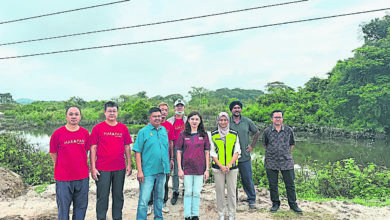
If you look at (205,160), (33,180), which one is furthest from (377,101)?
(33,180)

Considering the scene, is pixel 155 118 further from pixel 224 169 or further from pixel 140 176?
pixel 224 169

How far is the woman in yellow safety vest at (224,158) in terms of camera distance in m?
3.29

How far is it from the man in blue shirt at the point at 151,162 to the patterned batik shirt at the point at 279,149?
1.68 meters

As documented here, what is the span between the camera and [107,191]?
3.06m

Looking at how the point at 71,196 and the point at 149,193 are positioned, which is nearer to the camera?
the point at 71,196

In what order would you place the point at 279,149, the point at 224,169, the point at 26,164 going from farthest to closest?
the point at 26,164
the point at 279,149
the point at 224,169

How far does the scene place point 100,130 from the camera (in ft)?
9.85

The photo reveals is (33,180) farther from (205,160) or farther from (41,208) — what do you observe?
(205,160)

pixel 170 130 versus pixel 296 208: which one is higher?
pixel 170 130

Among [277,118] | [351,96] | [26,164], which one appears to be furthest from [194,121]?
[351,96]

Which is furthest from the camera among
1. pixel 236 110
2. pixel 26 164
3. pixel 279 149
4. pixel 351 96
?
pixel 351 96

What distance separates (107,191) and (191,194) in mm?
1069

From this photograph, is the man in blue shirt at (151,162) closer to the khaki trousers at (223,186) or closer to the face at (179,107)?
the khaki trousers at (223,186)

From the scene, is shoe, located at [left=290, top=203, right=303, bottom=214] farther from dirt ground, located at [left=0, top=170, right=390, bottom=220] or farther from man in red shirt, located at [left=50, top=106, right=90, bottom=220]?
man in red shirt, located at [left=50, top=106, right=90, bottom=220]
